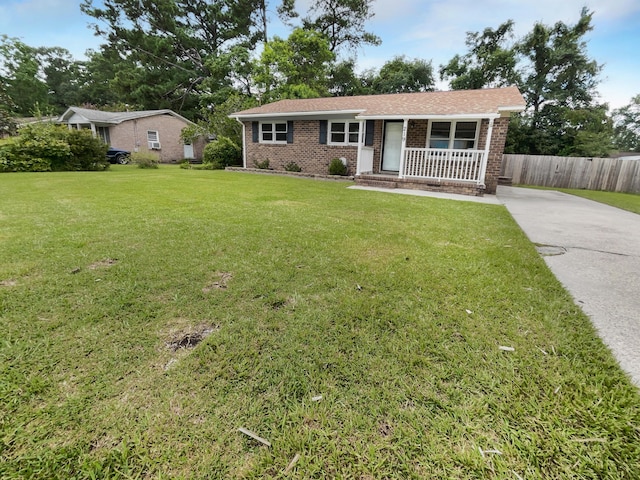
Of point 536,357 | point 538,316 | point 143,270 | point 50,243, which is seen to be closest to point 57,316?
point 143,270

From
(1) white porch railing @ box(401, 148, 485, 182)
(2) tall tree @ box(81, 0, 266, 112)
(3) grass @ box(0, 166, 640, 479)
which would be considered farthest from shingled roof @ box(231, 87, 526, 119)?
(2) tall tree @ box(81, 0, 266, 112)

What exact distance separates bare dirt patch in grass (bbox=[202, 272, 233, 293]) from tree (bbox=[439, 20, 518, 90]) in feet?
89.4

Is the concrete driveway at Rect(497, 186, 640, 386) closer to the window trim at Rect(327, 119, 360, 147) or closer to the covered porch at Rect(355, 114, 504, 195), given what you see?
the covered porch at Rect(355, 114, 504, 195)

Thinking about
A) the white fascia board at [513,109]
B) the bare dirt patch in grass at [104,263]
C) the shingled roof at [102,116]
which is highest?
the shingled roof at [102,116]

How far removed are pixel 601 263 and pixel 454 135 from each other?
8.99 metres

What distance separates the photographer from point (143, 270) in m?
3.24

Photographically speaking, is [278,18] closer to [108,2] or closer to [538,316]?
[108,2]

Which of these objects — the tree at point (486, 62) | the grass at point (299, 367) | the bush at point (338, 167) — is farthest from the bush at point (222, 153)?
the tree at point (486, 62)

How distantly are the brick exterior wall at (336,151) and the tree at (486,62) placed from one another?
16242mm

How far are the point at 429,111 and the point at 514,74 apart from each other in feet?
58.3

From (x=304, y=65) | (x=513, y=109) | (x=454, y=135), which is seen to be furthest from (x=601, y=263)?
(x=304, y=65)

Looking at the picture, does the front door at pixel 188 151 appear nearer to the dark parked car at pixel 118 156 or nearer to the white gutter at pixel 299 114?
the dark parked car at pixel 118 156

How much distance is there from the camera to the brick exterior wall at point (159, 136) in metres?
22.2

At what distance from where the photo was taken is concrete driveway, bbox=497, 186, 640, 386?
232 centimetres
